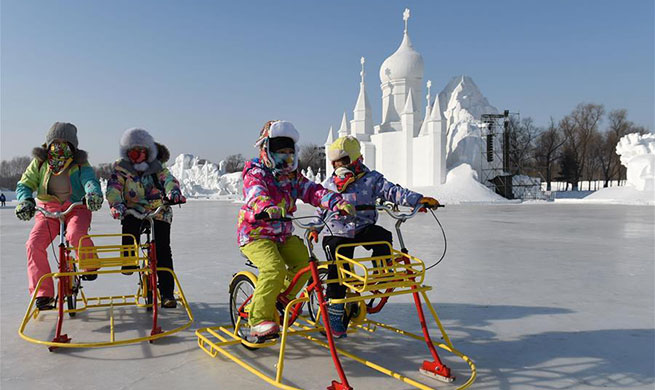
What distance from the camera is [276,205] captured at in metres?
3.09

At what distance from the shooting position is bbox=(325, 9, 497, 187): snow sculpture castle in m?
40.6

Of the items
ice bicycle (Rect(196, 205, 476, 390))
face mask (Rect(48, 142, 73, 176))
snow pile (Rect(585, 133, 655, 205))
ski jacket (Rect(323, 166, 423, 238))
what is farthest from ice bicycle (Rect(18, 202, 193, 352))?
snow pile (Rect(585, 133, 655, 205))

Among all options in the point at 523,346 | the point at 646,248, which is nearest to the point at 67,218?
the point at 523,346

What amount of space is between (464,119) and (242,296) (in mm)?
44228

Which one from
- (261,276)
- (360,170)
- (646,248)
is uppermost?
(360,170)

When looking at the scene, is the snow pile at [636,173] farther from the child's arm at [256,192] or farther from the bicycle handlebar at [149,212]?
the child's arm at [256,192]

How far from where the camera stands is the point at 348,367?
3146mm

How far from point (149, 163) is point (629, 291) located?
5.52 meters

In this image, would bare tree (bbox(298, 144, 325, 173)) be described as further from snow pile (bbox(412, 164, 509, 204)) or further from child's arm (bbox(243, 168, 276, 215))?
child's arm (bbox(243, 168, 276, 215))

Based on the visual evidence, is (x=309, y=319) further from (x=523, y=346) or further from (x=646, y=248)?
(x=646, y=248)

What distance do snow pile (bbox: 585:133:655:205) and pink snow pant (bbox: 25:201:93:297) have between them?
35.4 meters

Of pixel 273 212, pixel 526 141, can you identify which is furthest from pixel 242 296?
pixel 526 141

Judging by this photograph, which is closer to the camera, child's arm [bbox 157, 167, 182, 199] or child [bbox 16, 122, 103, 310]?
child [bbox 16, 122, 103, 310]

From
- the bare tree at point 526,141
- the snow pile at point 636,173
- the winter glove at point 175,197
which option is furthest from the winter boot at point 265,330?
the bare tree at point 526,141
